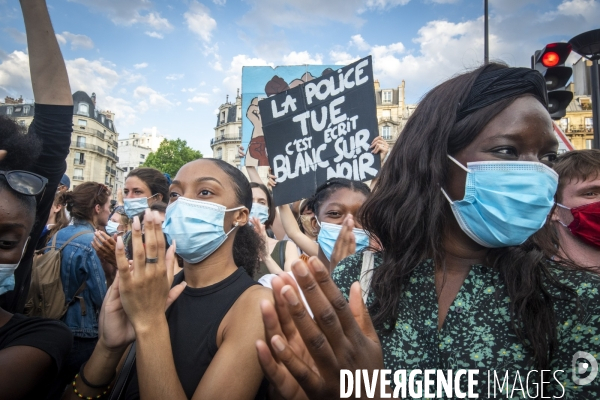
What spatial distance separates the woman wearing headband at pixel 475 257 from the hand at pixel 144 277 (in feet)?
2.59

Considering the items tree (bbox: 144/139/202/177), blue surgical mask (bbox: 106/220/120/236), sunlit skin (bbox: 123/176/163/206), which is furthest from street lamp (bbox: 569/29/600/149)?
tree (bbox: 144/139/202/177)

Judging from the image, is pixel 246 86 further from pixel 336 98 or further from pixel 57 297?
pixel 57 297

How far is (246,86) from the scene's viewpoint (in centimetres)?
1133

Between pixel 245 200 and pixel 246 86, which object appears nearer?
pixel 245 200

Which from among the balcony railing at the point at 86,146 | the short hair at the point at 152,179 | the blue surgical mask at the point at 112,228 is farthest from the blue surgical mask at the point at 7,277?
the balcony railing at the point at 86,146

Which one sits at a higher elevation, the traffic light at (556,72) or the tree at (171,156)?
the tree at (171,156)

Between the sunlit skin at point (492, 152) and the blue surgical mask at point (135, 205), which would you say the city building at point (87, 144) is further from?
the sunlit skin at point (492, 152)

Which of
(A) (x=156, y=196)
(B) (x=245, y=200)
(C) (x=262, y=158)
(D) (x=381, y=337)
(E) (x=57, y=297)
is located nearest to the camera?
(D) (x=381, y=337)

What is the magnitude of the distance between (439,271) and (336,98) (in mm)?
3106

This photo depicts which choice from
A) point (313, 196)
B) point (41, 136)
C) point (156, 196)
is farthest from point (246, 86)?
point (41, 136)

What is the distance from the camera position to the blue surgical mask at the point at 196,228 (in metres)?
2.43

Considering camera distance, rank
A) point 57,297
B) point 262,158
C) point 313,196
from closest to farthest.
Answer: point 57,297
point 313,196
point 262,158

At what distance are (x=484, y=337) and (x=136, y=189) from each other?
14.9 ft

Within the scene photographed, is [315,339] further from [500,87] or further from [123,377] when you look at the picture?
[123,377]
